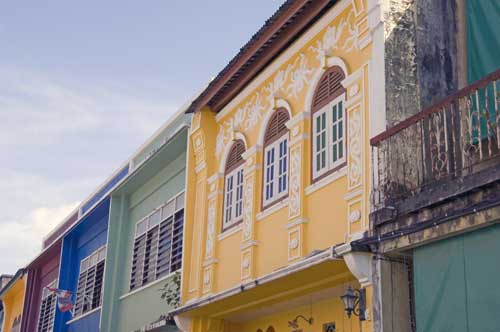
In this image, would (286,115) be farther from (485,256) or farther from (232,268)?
(485,256)

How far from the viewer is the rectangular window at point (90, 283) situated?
798 inches

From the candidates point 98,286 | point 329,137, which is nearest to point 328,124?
point 329,137

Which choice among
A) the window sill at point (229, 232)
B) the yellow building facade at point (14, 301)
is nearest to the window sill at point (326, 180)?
the window sill at point (229, 232)

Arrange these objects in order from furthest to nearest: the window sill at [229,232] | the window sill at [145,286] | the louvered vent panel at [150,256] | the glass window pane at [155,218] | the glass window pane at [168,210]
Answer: the glass window pane at [155,218], the louvered vent panel at [150,256], the glass window pane at [168,210], the window sill at [145,286], the window sill at [229,232]

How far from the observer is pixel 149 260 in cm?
1728

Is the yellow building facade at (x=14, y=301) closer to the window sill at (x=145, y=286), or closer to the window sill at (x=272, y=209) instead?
the window sill at (x=145, y=286)

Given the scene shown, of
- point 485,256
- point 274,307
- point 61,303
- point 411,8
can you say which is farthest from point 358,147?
point 61,303

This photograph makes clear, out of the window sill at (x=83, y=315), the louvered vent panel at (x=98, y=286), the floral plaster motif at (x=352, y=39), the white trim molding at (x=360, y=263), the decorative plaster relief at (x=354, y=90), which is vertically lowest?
the white trim molding at (x=360, y=263)

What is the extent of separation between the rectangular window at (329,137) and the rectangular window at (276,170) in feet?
2.79

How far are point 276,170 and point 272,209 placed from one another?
656 millimetres

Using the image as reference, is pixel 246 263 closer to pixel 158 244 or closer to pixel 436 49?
pixel 436 49

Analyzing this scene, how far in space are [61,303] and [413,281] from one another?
542 inches

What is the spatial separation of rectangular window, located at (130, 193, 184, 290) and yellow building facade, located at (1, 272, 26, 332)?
1165 cm

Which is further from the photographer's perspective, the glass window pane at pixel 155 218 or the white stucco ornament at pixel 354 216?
the glass window pane at pixel 155 218
